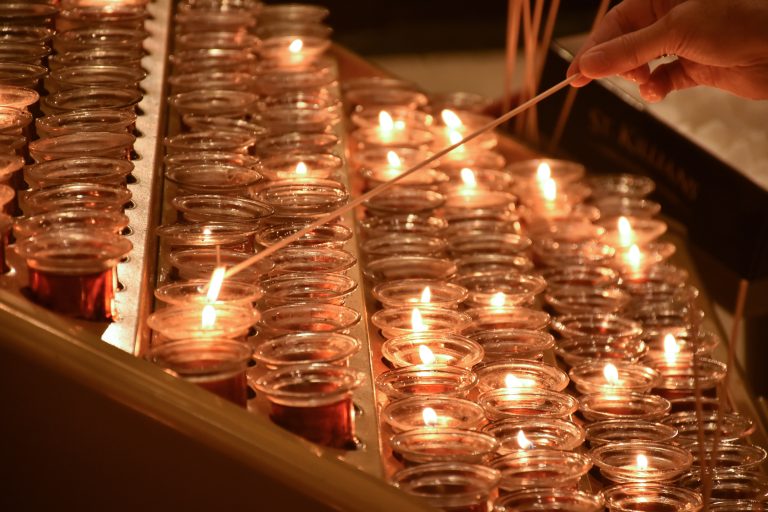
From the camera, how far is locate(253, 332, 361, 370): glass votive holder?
1561mm

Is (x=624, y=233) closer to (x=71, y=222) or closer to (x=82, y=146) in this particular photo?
(x=82, y=146)

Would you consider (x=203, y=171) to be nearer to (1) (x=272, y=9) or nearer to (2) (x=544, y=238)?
(2) (x=544, y=238)

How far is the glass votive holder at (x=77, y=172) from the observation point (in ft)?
5.72

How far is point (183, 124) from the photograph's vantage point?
2283 millimetres

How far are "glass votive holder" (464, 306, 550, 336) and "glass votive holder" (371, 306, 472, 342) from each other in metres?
0.12

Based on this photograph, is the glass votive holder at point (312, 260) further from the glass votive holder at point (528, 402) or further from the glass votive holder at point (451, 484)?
the glass votive holder at point (451, 484)

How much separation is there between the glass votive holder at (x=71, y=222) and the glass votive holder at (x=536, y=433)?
58 cm

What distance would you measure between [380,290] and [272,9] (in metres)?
1.26

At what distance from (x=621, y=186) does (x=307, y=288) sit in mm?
1302

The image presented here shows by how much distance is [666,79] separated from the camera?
206 centimetres

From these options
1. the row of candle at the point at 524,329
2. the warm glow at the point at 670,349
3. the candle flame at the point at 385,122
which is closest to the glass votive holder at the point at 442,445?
the row of candle at the point at 524,329

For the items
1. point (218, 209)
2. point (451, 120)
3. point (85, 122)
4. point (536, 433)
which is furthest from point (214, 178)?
point (451, 120)

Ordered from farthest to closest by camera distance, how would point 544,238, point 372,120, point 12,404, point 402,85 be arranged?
point 402,85, point 372,120, point 544,238, point 12,404

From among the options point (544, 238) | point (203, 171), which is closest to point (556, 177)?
point (544, 238)
